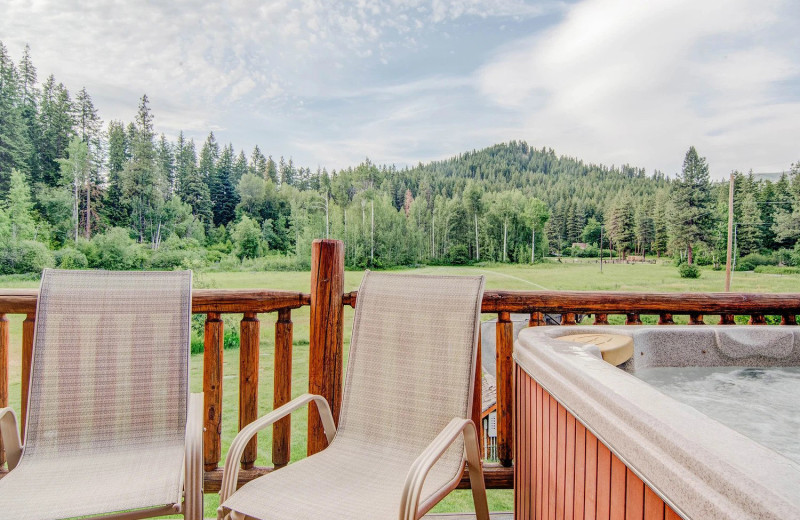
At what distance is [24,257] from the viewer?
9.00 m

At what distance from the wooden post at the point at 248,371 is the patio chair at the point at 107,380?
188 millimetres

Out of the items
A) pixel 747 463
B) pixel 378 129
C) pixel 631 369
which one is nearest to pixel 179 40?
pixel 378 129

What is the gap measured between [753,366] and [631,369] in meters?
0.52

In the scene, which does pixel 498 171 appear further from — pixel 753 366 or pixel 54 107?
pixel 753 366

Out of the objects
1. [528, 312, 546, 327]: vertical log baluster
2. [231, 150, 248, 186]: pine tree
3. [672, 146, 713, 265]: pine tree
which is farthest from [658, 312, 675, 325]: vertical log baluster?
[672, 146, 713, 265]: pine tree

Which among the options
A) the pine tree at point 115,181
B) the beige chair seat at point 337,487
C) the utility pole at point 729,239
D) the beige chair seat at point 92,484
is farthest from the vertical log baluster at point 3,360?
the utility pole at point 729,239

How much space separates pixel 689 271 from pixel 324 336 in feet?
37.6

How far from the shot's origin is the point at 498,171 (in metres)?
12.0

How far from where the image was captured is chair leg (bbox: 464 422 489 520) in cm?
142

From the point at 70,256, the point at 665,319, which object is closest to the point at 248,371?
the point at 665,319

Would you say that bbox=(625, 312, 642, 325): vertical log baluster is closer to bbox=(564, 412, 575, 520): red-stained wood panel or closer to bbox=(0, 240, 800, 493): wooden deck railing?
bbox=(0, 240, 800, 493): wooden deck railing

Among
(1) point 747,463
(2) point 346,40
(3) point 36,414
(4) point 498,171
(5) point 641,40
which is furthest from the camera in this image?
(4) point 498,171

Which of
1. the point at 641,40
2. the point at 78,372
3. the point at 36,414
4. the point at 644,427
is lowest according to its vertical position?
the point at 36,414

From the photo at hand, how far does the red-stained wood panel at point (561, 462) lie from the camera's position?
44.8 inches
